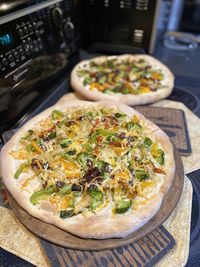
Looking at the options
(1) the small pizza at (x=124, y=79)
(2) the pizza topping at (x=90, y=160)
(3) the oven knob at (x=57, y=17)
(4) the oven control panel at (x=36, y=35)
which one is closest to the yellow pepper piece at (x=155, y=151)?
(2) the pizza topping at (x=90, y=160)

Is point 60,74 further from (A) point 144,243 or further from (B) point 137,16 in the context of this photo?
(A) point 144,243

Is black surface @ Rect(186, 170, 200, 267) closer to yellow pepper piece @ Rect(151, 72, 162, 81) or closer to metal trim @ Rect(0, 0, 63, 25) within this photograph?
yellow pepper piece @ Rect(151, 72, 162, 81)

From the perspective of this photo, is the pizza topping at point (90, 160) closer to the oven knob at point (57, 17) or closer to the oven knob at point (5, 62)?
the oven knob at point (5, 62)

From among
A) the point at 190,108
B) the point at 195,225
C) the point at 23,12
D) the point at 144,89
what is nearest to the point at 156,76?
the point at 144,89

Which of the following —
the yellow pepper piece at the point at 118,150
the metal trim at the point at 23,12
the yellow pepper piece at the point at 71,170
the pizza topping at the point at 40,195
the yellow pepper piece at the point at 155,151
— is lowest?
the pizza topping at the point at 40,195

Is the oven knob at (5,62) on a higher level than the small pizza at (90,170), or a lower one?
higher

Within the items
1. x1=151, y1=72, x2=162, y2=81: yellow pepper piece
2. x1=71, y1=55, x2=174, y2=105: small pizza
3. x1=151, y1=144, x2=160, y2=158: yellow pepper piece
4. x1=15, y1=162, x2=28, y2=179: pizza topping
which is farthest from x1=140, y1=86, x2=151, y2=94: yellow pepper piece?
x1=15, y1=162, x2=28, y2=179: pizza topping
